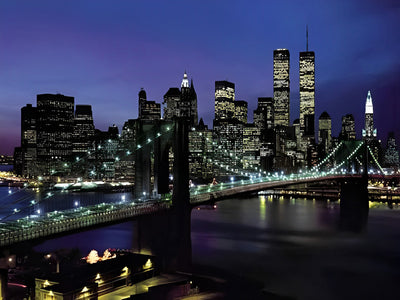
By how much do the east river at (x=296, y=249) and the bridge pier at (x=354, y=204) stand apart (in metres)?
1.14

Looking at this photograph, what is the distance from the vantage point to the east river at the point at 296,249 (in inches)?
1009

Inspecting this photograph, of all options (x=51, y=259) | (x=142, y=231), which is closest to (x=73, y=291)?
(x=142, y=231)

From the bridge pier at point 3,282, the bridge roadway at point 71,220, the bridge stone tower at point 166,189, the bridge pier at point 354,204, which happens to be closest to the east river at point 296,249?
the bridge pier at point 354,204

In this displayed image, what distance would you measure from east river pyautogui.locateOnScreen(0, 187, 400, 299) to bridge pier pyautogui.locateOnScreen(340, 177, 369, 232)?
3.75 feet

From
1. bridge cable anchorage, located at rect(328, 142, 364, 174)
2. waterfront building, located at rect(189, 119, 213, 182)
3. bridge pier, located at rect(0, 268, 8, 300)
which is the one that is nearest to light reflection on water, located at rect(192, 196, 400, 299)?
bridge pier, located at rect(0, 268, 8, 300)

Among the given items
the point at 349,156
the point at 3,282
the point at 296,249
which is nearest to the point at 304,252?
the point at 296,249

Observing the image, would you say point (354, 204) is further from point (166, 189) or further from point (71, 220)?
point (71, 220)

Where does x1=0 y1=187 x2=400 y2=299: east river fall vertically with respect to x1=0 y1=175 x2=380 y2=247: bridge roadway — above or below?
below

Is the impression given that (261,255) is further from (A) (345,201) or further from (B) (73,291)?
(A) (345,201)

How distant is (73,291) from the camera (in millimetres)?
18453

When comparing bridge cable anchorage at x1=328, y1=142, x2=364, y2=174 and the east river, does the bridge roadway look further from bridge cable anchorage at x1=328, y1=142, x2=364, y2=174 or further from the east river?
bridge cable anchorage at x1=328, y1=142, x2=364, y2=174

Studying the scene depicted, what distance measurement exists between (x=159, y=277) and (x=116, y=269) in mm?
2737

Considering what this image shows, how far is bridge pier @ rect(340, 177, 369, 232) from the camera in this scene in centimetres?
5119

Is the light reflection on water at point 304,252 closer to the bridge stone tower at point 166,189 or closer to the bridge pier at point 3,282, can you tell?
the bridge stone tower at point 166,189
